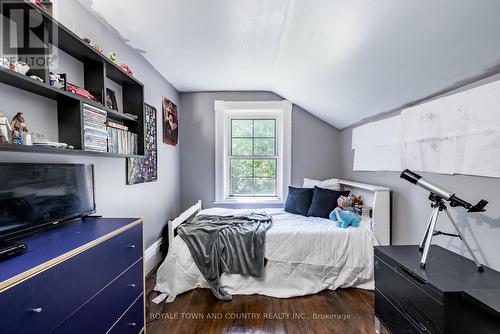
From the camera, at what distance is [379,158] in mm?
2422

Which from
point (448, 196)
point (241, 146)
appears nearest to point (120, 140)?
point (241, 146)

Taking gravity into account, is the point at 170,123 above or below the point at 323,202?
above

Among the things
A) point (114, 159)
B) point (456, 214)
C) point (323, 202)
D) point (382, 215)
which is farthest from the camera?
point (323, 202)

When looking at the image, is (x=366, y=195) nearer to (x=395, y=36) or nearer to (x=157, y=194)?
(x=395, y=36)

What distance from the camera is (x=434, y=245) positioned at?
169 cm

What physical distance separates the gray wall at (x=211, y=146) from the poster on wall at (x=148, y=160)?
849mm

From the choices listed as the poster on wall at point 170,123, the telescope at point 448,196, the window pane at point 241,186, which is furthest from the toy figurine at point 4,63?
the window pane at point 241,186

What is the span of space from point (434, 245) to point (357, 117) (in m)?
1.61

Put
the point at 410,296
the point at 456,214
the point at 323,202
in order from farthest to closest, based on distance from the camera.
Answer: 1. the point at 323,202
2. the point at 456,214
3. the point at 410,296

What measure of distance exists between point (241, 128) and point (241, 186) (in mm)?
908

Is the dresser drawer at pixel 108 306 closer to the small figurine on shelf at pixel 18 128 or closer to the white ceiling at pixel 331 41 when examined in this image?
the small figurine on shelf at pixel 18 128

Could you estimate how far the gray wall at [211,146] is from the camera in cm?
350

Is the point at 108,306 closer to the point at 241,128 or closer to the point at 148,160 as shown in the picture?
the point at 148,160

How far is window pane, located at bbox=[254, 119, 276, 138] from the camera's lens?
3.60m
